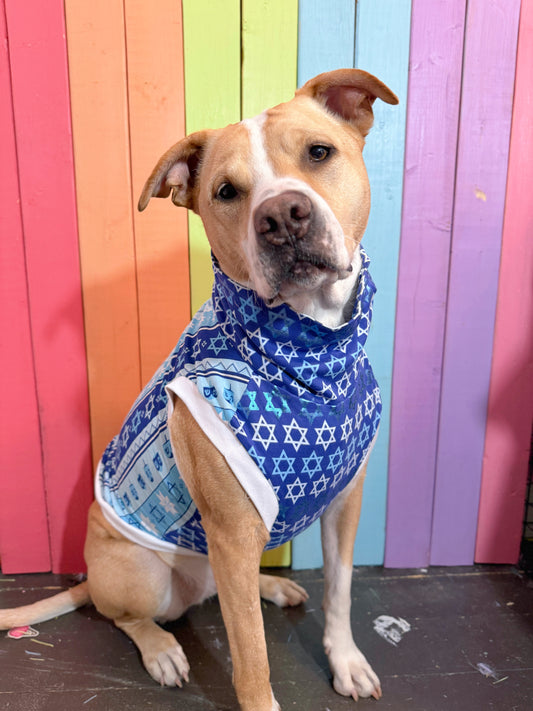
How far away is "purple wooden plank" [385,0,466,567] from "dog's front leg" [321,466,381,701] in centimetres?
61

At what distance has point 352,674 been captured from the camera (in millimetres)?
1864

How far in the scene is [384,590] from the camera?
238 centimetres

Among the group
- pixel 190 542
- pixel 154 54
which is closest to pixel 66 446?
pixel 190 542

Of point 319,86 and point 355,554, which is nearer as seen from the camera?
point 319,86

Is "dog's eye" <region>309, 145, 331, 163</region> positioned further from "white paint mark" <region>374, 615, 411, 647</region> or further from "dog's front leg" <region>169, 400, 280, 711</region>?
"white paint mark" <region>374, 615, 411, 647</region>

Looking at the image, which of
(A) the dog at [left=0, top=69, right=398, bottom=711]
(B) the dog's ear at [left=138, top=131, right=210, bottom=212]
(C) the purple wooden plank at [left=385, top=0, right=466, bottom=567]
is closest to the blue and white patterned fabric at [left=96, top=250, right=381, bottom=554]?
(A) the dog at [left=0, top=69, right=398, bottom=711]

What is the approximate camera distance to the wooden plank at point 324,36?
81.7 inches

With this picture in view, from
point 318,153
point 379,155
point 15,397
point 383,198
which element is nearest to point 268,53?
point 379,155

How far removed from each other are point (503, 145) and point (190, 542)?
6.07 feet

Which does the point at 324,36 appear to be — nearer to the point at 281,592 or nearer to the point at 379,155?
the point at 379,155

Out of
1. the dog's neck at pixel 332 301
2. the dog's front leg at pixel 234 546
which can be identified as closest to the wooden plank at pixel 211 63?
the dog's neck at pixel 332 301

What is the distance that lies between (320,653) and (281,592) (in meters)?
0.31

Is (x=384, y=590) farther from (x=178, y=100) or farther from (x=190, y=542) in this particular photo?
(x=178, y=100)

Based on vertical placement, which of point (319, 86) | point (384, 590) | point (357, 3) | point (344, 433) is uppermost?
point (357, 3)
